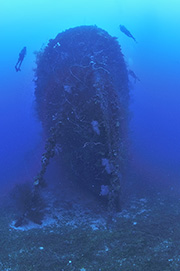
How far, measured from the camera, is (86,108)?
6523 mm

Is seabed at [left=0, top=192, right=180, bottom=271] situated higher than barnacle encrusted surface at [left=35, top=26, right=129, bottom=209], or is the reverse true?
barnacle encrusted surface at [left=35, top=26, right=129, bottom=209]

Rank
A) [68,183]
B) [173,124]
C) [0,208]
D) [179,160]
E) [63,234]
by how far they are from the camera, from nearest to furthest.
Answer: [63,234] → [0,208] → [68,183] → [179,160] → [173,124]

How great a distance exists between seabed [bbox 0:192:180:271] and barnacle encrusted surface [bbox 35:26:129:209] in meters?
0.85

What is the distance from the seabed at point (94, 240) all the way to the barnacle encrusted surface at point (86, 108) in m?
0.85

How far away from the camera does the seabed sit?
14.5 feet

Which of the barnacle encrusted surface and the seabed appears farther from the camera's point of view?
the barnacle encrusted surface

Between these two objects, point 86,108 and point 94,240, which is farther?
point 86,108

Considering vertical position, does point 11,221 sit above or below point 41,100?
below

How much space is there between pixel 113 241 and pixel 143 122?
1081 cm

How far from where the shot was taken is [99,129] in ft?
19.4

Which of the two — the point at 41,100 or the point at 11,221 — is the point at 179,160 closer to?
the point at 41,100

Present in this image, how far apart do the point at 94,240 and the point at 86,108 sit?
3.78 metres

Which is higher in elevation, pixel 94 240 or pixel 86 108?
pixel 86 108

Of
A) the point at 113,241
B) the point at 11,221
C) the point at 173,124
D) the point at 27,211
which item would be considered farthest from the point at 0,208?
the point at 173,124
